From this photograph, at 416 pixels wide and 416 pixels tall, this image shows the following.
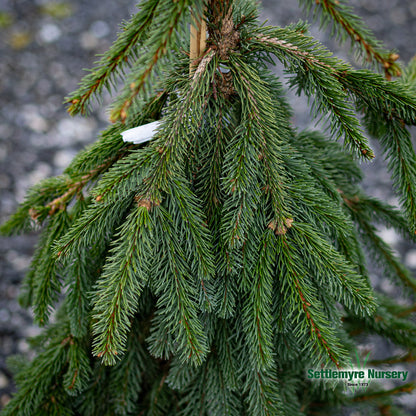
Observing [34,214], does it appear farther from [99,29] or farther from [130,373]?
[99,29]

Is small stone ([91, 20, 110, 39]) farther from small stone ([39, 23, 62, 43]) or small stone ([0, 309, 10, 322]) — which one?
small stone ([0, 309, 10, 322])

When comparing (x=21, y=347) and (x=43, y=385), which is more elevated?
(x=21, y=347)

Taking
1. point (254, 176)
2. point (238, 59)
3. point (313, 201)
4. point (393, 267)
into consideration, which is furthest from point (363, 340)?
point (238, 59)

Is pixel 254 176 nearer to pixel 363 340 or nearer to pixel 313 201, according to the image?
pixel 313 201

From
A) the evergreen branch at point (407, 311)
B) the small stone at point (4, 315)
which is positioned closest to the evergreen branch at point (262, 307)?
the evergreen branch at point (407, 311)

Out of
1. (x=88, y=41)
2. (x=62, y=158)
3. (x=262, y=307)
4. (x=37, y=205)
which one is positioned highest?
(x=88, y=41)

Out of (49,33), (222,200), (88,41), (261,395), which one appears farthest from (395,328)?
(49,33)

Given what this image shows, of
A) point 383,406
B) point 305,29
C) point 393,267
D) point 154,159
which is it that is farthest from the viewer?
point 383,406
